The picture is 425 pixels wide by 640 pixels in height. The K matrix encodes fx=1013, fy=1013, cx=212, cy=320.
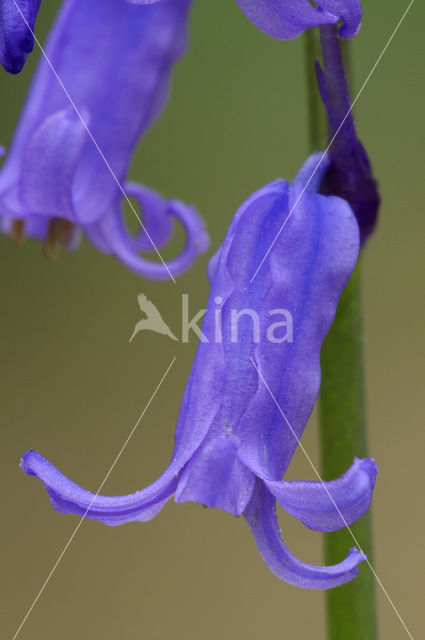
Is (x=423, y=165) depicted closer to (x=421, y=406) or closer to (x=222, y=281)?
(x=421, y=406)

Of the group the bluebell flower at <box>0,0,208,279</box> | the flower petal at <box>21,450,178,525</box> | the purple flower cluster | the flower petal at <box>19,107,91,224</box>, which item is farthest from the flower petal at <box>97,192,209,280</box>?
the flower petal at <box>21,450,178,525</box>

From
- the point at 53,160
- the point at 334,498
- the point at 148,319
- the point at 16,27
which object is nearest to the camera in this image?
the point at 334,498

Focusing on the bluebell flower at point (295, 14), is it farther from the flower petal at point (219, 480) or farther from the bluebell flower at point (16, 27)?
the flower petal at point (219, 480)

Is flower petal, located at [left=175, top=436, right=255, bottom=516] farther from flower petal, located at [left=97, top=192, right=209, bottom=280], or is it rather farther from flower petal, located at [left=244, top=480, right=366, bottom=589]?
flower petal, located at [left=97, top=192, right=209, bottom=280]

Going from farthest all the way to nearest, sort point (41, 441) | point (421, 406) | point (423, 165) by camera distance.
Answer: point (423, 165) → point (41, 441) → point (421, 406)

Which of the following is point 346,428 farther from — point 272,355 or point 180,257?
point 180,257

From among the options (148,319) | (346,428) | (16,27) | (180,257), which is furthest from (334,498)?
(148,319)

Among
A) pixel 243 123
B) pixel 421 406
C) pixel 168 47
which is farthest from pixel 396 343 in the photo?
pixel 168 47
